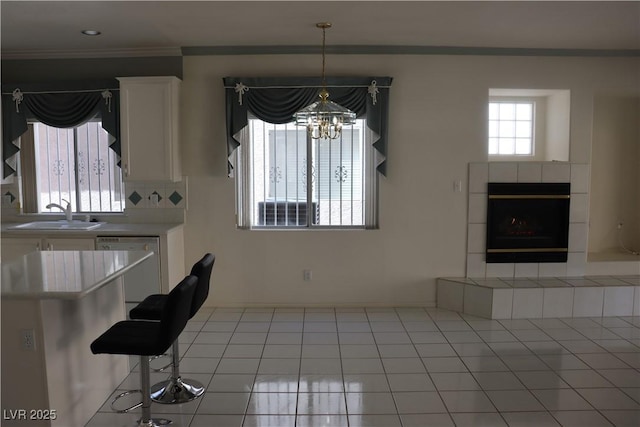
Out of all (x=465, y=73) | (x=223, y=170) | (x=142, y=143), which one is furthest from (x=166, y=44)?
(x=465, y=73)

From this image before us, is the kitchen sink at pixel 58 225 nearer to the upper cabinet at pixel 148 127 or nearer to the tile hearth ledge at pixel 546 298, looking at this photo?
the upper cabinet at pixel 148 127

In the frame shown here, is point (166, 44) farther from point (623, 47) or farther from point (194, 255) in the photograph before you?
point (623, 47)

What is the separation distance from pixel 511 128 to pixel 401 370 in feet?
9.70

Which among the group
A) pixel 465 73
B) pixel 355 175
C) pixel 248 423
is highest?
pixel 465 73

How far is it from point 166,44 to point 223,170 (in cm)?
128

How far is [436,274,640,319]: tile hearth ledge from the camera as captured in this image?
4.40 metres

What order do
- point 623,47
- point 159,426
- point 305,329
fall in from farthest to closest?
point 623,47 < point 305,329 < point 159,426

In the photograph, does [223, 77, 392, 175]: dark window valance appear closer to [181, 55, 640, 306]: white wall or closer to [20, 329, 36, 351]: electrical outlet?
[181, 55, 640, 306]: white wall

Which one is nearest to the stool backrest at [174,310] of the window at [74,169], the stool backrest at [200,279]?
the stool backrest at [200,279]

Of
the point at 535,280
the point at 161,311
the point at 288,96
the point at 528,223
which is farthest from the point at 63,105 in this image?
the point at 535,280

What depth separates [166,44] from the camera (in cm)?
439

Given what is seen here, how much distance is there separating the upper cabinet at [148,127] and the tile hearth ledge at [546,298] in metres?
3.06

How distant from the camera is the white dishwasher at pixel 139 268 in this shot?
421cm

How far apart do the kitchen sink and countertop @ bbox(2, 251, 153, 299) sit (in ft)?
4.57
